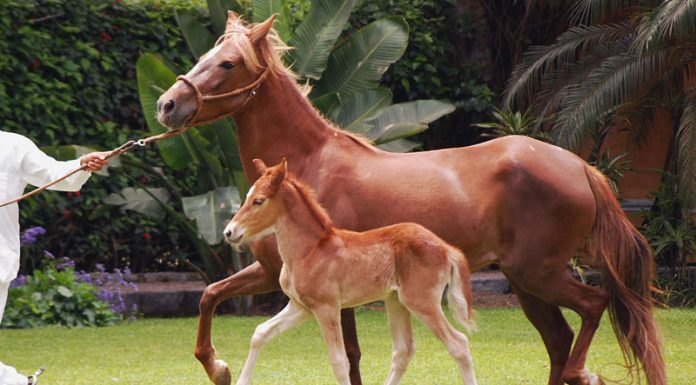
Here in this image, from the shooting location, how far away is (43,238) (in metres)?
12.4

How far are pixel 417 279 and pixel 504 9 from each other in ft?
31.2

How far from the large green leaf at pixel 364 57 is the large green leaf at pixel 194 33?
3.91ft

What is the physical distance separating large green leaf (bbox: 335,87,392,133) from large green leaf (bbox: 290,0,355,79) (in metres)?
0.40

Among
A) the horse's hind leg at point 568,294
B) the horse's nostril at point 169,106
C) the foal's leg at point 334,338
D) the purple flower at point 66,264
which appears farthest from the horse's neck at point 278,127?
the purple flower at point 66,264

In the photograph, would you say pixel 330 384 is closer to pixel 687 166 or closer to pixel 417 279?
pixel 417 279

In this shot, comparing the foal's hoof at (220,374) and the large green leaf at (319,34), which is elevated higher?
the large green leaf at (319,34)

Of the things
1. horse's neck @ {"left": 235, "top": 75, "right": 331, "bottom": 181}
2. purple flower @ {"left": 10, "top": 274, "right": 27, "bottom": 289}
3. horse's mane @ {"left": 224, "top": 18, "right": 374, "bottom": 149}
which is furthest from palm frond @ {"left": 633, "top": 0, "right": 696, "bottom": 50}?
purple flower @ {"left": 10, "top": 274, "right": 27, "bottom": 289}

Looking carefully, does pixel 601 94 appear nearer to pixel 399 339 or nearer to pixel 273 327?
pixel 399 339

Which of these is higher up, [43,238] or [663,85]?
[663,85]

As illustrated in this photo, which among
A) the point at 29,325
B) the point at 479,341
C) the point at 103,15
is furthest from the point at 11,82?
the point at 479,341

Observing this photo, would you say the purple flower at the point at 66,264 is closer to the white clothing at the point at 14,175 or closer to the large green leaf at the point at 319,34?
the large green leaf at the point at 319,34

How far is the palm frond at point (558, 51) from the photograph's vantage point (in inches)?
523

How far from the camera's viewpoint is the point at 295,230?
6020 mm

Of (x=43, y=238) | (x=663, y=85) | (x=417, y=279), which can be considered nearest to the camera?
(x=417, y=279)
